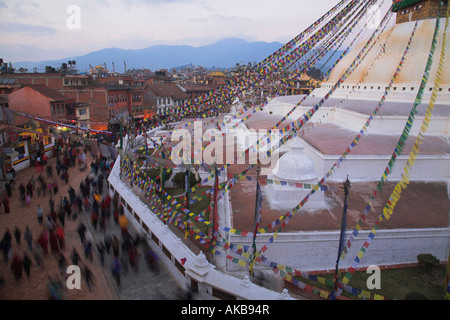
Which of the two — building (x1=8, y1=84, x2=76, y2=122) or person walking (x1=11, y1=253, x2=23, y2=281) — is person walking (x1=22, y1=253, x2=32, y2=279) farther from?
building (x1=8, y1=84, x2=76, y2=122)

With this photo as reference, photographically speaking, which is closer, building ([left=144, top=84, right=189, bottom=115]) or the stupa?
the stupa

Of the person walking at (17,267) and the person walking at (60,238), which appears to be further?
the person walking at (60,238)

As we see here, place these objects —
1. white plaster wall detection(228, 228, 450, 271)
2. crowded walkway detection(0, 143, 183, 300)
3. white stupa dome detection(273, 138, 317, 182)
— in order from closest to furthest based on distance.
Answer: crowded walkway detection(0, 143, 183, 300)
white plaster wall detection(228, 228, 450, 271)
white stupa dome detection(273, 138, 317, 182)

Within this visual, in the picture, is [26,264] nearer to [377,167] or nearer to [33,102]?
[377,167]

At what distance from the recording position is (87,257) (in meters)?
8.80

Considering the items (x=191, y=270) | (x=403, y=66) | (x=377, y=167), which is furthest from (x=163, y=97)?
(x=191, y=270)

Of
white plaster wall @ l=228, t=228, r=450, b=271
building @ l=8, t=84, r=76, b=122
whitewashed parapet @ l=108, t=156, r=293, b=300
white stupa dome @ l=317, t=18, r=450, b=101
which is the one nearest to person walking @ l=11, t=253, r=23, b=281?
whitewashed parapet @ l=108, t=156, r=293, b=300

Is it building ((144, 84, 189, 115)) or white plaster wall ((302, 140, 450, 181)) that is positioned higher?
building ((144, 84, 189, 115))

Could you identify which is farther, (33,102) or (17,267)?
(33,102)

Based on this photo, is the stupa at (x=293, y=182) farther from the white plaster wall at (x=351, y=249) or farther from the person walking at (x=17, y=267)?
the person walking at (x=17, y=267)

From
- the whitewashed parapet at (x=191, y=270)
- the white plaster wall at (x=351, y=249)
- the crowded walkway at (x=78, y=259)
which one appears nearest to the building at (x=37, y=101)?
the crowded walkway at (x=78, y=259)

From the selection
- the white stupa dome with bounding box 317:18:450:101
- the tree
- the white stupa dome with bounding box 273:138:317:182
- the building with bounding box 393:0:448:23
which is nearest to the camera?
the white stupa dome with bounding box 273:138:317:182

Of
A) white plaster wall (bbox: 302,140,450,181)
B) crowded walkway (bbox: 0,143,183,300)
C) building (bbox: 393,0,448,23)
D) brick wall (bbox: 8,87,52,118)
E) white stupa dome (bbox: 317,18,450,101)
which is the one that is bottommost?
crowded walkway (bbox: 0,143,183,300)

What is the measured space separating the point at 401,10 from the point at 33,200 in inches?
859
